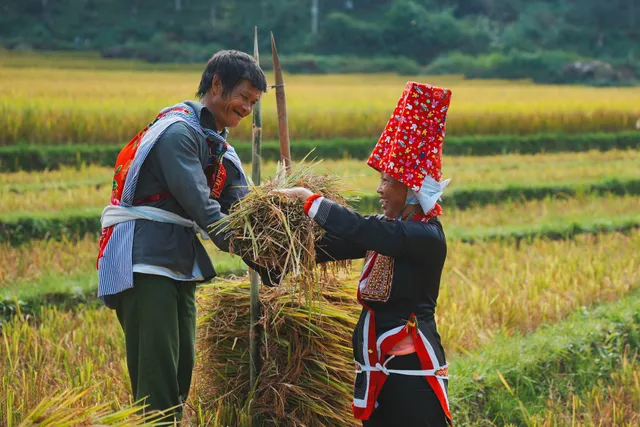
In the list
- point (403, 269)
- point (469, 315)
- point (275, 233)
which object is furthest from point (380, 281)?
point (469, 315)

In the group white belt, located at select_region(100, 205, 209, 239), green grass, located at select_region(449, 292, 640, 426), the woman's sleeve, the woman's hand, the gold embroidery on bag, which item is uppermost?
the woman's hand

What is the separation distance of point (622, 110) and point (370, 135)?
22.6 ft

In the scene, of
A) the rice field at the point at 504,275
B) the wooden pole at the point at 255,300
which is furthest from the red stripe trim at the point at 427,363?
the rice field at the point at 504,275

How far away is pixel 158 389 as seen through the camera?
3.13 m

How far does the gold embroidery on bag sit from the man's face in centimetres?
79

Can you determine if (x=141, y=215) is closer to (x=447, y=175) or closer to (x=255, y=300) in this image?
(x=255, y=300)

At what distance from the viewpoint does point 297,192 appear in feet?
9.29

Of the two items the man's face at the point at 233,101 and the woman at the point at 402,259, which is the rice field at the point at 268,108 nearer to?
the man's face at the point at 233,101

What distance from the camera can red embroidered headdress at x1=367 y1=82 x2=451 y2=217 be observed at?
278 centimetres

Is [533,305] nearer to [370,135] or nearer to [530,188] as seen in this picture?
[530,188]

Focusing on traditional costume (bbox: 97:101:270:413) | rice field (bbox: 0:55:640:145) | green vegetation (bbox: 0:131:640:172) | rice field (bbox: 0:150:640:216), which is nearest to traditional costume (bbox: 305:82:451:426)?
traditional costume (bbox: 97:101:270:413)

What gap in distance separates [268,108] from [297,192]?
15449 mm

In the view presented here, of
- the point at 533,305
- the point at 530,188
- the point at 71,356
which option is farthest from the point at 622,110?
the point at 71,356

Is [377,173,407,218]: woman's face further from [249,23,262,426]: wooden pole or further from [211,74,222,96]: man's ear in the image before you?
[211,74,222,96]: man's ear
